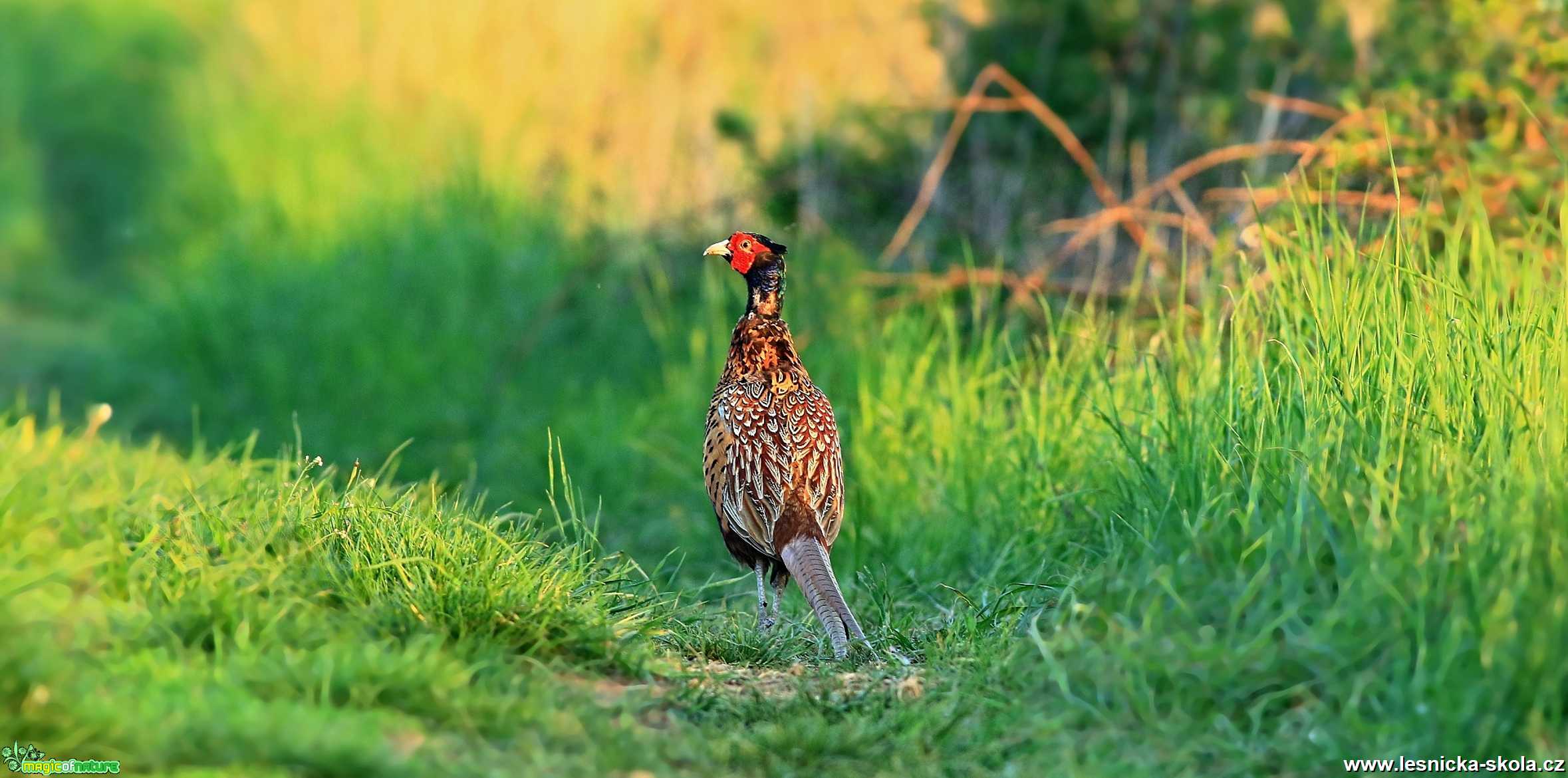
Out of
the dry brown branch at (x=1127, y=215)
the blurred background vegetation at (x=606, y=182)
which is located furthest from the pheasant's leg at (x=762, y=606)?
the dry brown branch at (x=1127, y=215)

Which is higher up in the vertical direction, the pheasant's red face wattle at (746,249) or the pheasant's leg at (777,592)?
the pheasant's red face wattle at (746,249)

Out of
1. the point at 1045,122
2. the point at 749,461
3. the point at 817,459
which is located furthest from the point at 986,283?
the point at 749,461

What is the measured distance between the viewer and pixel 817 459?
530cm

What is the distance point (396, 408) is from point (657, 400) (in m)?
1.46

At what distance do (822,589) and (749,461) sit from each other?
2.01 ft

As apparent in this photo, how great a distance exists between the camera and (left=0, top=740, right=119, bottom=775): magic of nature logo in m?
3.15

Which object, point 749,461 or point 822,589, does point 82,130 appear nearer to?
point 749,461

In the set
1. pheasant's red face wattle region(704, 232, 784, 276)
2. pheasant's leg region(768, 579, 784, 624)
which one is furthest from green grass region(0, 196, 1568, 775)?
pheasant's red face wattle region(704, 232, 784, 276)

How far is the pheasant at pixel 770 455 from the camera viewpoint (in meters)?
5.18

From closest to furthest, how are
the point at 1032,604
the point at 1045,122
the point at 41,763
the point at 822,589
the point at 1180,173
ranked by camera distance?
the point at 41,763 → the point at 1032,604 → the point at 822,589 → the point at 1180,173 → the point at 1045,122

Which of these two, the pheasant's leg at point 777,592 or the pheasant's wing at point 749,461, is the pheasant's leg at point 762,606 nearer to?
the pheasant's leg at point 777,592

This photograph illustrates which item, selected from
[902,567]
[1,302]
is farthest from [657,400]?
[1,302]

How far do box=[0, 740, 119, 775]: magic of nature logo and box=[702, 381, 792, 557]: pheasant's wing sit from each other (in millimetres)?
2406

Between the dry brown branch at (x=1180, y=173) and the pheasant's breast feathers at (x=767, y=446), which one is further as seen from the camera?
the dry brown branch at (x=1180, y=173)
